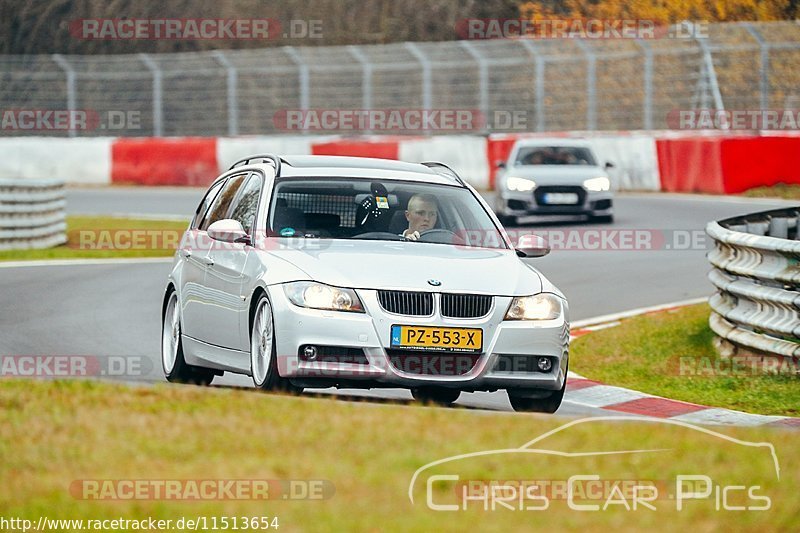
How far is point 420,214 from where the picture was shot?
1027 centimetres

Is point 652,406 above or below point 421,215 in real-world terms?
below

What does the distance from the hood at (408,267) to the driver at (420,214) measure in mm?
302

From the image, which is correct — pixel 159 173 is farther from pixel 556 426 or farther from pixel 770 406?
pixel 556 426

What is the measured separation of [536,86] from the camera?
3581cm

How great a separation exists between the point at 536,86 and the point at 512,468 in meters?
30.0

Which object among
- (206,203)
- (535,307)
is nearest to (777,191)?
(206,203)

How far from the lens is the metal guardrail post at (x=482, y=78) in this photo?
35938 millimetres

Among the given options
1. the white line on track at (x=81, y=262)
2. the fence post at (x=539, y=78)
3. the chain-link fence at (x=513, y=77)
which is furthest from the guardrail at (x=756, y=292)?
the fence post at (x=539, y=78)

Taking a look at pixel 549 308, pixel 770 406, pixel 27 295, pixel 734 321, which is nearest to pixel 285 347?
pixel 549 308

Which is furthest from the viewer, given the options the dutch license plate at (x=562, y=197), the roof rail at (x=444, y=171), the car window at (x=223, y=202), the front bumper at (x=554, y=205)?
the dutch license plate at (x=562, y=197)

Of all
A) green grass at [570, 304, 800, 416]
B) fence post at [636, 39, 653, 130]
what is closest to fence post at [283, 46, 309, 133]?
fence post at [636, 39, 653, 130]

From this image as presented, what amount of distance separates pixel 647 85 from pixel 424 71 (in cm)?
488

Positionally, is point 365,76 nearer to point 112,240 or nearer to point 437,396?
point 112,240

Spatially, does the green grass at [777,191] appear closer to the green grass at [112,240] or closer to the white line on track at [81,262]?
the green grass at [112,240]
